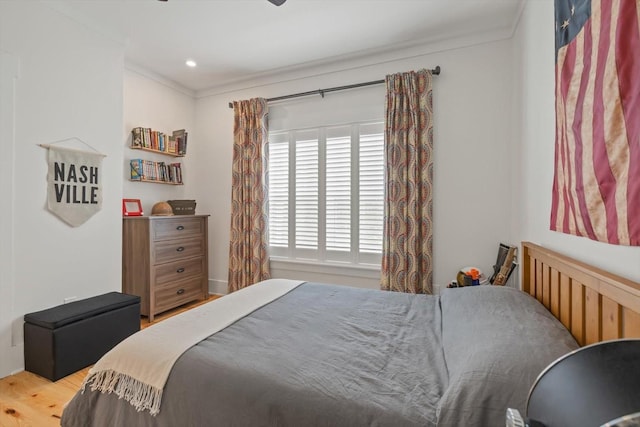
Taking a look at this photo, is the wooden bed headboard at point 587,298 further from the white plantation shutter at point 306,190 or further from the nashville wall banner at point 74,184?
the nashville wall banner at point 74,184

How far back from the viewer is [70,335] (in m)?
2.16

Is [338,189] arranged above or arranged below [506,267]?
above

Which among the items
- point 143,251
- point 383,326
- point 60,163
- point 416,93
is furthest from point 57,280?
point 416,93

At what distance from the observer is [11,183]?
2.18 metres

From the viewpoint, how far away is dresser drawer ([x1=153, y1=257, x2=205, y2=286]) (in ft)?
10.8

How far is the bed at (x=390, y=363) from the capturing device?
0.89 meters

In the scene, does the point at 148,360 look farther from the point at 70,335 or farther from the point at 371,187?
the point at 371,187

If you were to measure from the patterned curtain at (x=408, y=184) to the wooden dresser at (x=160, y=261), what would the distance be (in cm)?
235

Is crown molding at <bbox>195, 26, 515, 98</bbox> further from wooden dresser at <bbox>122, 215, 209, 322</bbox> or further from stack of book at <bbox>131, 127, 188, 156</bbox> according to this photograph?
wooden dresser at <bbox>122, 215, 209, 322</bbox>

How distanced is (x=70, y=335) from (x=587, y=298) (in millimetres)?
3066

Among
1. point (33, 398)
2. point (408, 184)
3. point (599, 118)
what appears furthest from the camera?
point (408, 184)

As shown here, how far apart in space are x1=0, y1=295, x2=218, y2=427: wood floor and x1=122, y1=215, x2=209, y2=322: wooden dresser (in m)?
1.03

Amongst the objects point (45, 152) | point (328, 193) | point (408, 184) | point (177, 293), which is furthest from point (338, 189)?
point (45, 152)

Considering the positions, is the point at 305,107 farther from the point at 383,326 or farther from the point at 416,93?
the point at 383,326
